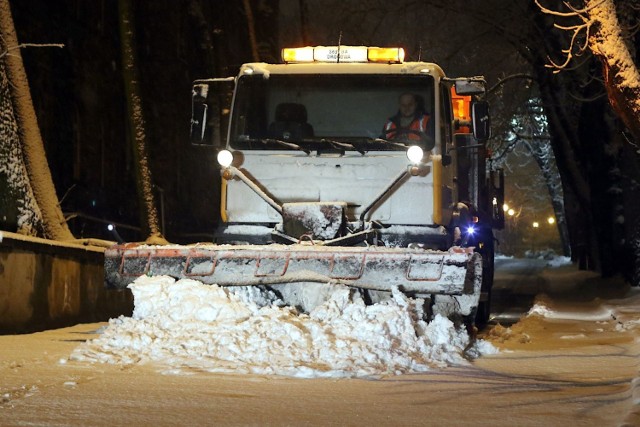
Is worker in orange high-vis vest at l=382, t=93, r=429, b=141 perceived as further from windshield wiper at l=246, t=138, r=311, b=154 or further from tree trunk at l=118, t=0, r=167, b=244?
tree trunk at l=118, t=0, r=167, b=244

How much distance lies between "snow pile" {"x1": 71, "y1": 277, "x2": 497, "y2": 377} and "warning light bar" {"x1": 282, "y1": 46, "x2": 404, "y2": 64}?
3.08m

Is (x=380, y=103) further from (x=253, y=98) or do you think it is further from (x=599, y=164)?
(x=599, y=164)

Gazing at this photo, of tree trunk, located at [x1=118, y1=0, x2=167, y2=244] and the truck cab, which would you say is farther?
tree trunk, located at [x1=118, y1=0, x2=167, y2=244]

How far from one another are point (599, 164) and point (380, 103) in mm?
13729

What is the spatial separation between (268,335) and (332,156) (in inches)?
106

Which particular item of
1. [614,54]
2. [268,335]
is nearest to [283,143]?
[268,335]

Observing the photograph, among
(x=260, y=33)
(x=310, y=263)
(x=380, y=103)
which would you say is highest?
(x=260, y=33)

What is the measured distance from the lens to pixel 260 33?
29.6 metres

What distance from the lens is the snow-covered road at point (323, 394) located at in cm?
604

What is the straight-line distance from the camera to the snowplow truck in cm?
999

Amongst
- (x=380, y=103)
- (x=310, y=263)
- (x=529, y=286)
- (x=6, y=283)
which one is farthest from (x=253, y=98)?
(x=529, y=286)

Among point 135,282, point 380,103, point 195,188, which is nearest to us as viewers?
point 135,282

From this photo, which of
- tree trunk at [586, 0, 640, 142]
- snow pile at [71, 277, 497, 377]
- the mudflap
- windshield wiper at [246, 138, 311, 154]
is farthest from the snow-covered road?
tree trunk at [586, 0, 640, 142]

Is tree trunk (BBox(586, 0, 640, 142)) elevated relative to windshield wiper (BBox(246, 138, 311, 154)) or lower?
elevated
